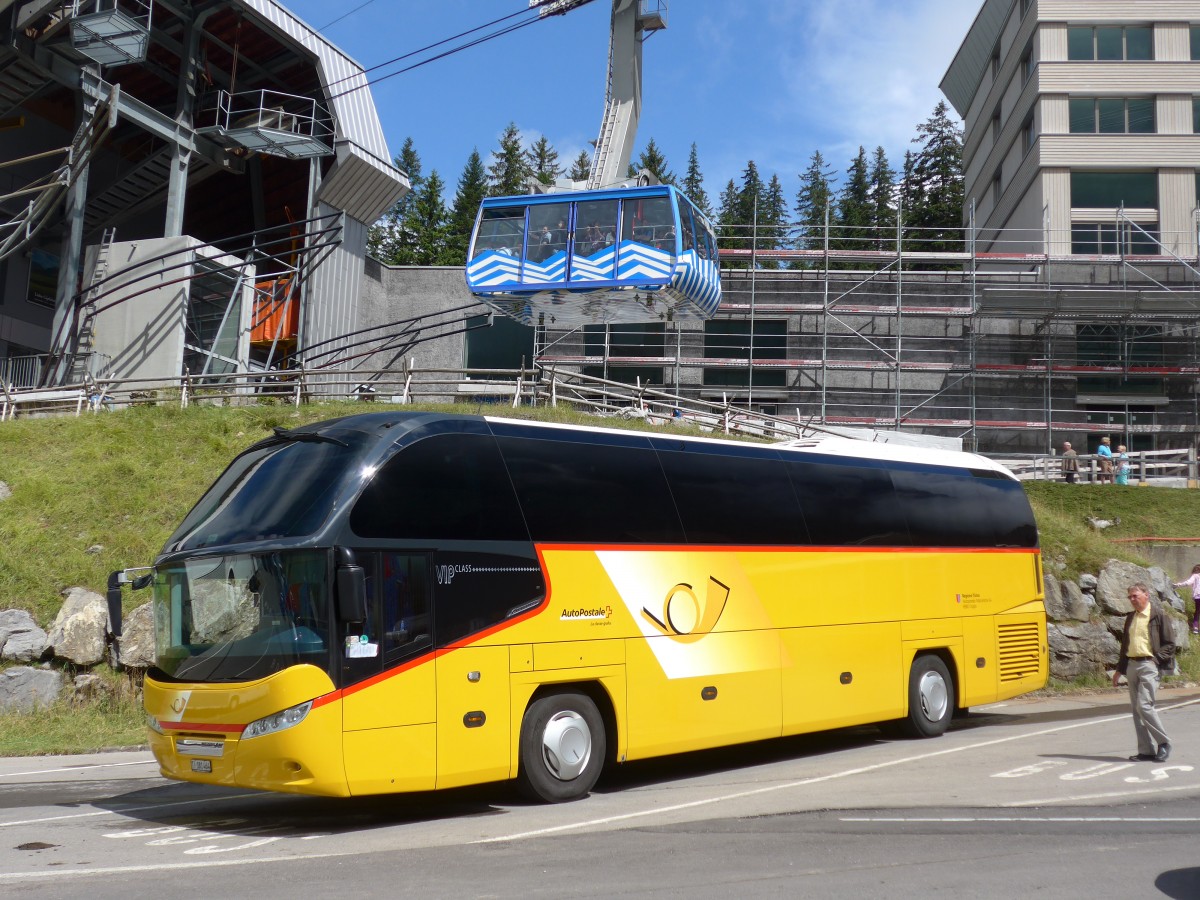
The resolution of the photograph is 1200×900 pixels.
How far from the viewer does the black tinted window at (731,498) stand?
38.0 feet

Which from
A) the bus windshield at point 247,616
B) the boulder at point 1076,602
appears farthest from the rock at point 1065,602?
the bus windshield at point 247,616

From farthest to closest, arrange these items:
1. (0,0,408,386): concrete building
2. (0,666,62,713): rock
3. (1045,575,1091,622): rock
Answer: (0,0,408,386): concrete building
(1045,575,1091,622): rock
(0,666,62,713): rock

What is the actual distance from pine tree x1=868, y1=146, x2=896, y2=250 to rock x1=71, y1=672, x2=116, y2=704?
73.0m

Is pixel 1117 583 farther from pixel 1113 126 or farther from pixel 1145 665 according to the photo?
pixel 1113 126

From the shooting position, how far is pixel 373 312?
45.1 metres

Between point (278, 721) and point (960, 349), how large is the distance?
35515 mm

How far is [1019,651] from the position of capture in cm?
1598

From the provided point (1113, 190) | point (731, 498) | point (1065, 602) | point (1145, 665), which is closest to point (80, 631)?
point (731, 498)

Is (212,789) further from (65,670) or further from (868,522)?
(868,522)

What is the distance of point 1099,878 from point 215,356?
31337 mm

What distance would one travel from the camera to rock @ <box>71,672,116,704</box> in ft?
50.6

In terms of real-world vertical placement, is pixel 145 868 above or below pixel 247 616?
below

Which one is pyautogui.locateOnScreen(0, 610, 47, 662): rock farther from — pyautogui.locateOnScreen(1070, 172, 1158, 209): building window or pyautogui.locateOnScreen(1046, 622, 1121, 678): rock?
pyautogui.locateOnScreen(1070, 172, 1158, 209): building window

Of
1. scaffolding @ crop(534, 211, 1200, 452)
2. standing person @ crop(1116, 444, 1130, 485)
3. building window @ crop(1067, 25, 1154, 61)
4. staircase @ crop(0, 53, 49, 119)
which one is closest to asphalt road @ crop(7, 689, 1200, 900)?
standing person @ crop(1116, 444, 1130, 485)
